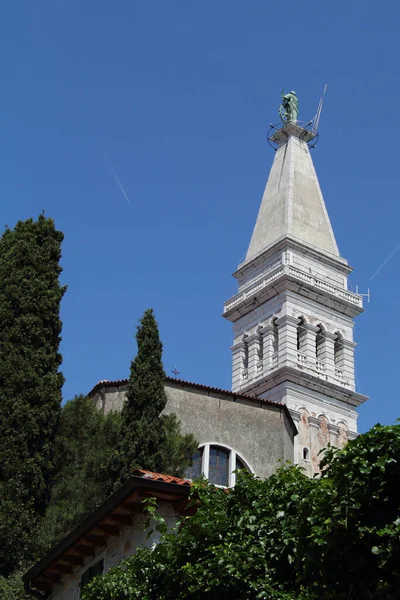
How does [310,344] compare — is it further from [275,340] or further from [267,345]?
[267,345]

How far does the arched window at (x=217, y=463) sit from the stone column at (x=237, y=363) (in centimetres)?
2212

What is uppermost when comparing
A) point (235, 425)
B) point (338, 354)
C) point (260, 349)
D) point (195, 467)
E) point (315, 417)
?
point (260, 349)

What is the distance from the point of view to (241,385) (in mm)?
52656

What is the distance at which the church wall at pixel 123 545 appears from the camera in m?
16.6

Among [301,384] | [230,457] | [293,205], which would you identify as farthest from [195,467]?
[293,205]

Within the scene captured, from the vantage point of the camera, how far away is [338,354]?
5309 cm

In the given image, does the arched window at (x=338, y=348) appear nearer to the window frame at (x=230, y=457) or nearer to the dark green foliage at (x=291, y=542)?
the window frame at (x=230, y=457)

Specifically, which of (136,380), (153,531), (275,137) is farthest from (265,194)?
(153,531)

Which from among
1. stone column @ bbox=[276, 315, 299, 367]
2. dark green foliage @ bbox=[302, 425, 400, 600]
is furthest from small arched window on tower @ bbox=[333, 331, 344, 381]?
dark green foliage @ bbox=[302, 425, 400, 600]

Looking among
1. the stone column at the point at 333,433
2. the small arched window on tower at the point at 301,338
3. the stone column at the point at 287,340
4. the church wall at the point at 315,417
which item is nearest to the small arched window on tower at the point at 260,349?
the stone column at the point at 287,340

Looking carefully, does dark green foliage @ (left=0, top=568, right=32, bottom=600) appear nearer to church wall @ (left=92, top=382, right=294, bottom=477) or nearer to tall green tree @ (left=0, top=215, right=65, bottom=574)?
tall green tree @ (left=0, top=215, right=65, bottom=574)

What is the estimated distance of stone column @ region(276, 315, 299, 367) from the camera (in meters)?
50.3

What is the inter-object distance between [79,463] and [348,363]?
2856 centimetres

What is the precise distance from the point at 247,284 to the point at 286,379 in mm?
8491
